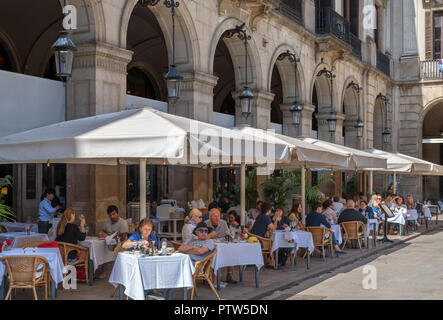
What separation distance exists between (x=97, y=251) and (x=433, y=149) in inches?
1212

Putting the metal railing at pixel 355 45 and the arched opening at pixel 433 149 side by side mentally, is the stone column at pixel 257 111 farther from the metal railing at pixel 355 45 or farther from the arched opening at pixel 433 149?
the arched opening at pixel 433 149

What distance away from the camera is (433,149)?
35.3 meters

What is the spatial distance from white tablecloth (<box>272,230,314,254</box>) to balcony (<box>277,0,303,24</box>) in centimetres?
891

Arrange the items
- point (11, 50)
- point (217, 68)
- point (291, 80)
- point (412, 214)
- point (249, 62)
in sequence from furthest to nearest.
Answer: point (217, 68)
point (291, 80)
point (412, 214)
point (249, 62)
point (11, 50)

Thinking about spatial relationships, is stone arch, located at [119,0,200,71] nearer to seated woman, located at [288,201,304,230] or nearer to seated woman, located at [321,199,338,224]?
seated woman, located at [288,201,304,230]

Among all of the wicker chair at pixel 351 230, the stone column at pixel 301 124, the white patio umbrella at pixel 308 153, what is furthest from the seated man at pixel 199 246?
the stone column at pixel 301 124

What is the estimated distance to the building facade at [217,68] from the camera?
1047cm

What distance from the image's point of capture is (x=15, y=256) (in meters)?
6.89

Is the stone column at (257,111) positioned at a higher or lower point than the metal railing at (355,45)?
lower

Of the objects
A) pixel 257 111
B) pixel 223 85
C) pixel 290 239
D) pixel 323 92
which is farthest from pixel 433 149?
pixel 290 239

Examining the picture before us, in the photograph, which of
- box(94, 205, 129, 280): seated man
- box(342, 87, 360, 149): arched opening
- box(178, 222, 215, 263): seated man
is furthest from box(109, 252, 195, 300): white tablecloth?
box(342, 87, 360, 149): arched opening

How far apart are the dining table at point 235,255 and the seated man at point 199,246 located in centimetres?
15

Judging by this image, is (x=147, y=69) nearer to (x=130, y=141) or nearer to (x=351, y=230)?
(x=351, y=230)

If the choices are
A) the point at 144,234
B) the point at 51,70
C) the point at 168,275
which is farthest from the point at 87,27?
the point at 51,70
